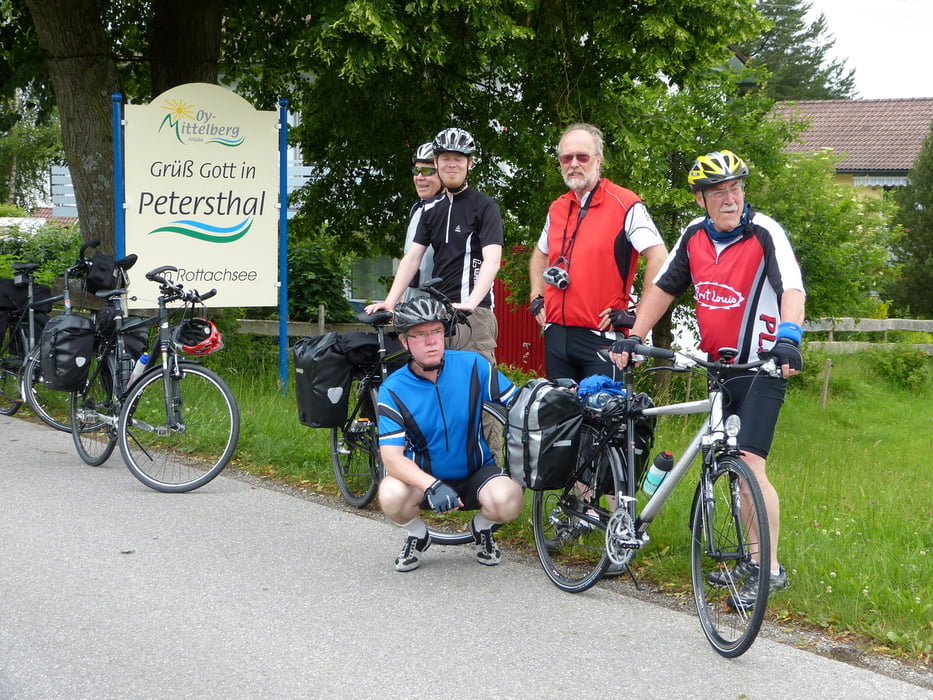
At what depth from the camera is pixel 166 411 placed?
24.2 feet

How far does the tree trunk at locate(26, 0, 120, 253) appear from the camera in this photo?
38.0 feet

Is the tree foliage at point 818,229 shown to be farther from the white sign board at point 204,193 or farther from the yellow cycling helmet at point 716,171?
the yellow cycling helmet at point 716,171

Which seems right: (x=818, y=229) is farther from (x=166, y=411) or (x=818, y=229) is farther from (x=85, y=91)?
(x=166, y=411)

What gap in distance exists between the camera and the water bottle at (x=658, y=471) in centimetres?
486

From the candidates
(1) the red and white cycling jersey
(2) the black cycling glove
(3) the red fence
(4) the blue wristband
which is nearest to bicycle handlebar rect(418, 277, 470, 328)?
(2) the black cycling glove

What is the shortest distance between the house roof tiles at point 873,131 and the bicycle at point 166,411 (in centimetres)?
4024

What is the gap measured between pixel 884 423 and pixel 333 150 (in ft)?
28.0

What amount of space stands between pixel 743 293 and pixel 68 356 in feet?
16.5

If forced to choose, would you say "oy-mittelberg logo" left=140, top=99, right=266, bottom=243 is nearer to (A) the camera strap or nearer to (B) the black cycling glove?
(A) the camera strap

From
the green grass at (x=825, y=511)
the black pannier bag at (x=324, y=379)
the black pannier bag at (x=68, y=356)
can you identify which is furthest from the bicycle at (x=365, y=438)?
the black pannier bag at (x=68, y=356)

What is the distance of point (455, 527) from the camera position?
20.8 feet

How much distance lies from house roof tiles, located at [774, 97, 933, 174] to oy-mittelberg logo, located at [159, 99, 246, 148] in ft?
123

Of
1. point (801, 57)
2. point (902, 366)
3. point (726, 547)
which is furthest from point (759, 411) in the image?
point (801, 57)

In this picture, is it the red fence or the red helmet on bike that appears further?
the red fence
